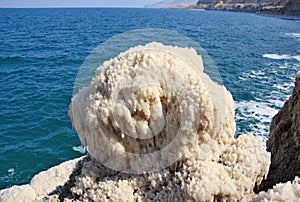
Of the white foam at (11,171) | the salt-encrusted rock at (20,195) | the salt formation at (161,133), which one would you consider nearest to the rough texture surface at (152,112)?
the salt formation at (161,133)

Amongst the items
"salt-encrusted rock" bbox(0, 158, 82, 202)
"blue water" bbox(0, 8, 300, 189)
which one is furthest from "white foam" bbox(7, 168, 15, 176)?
"salt-encrusted rock" bbox(0, 158, 82, 202)

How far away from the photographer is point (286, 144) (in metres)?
4.75

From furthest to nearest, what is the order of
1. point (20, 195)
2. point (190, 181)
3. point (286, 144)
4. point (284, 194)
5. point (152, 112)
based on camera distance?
1. point (20, 195)
2. point (286, 144)
3. point (152, 112)
4. point (190, 181)
5. point (284, 194)

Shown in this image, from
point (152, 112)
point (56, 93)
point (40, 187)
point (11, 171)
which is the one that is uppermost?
point (152, 112)

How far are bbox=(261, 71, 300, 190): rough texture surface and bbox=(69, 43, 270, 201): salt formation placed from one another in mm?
1127

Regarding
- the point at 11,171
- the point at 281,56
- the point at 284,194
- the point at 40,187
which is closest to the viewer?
the point at 284,194

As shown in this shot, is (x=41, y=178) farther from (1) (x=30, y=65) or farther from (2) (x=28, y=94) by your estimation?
(1) (x=30, y=65)

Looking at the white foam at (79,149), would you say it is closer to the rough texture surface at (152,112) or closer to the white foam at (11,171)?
the white foam at (11,171)

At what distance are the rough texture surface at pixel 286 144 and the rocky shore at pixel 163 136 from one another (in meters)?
1.11

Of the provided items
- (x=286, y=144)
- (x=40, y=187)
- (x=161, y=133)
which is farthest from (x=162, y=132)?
(x=40, y=187)

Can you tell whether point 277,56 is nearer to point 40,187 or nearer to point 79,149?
point 79,149

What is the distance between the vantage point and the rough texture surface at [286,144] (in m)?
4.14

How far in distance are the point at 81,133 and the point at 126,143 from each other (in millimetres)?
537

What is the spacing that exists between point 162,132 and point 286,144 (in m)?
2.72
